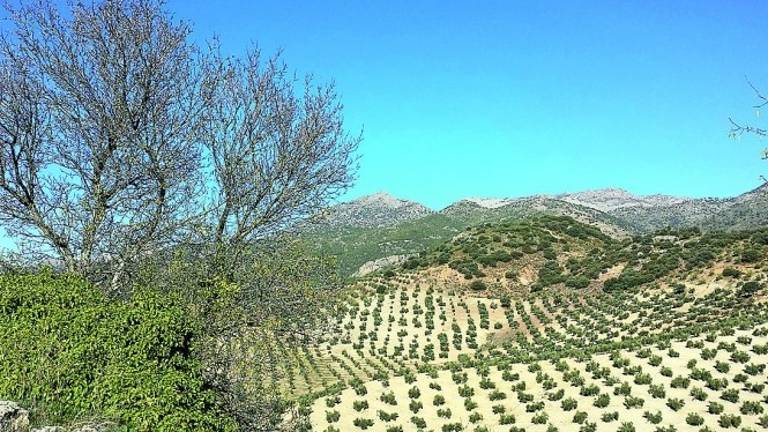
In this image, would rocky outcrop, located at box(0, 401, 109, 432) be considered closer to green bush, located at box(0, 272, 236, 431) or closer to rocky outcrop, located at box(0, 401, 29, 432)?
rocky outcrop, located at box(0, 401, 29, 432)

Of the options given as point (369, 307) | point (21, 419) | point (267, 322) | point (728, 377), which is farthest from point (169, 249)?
point (369, 307)

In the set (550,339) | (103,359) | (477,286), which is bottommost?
(550,339)

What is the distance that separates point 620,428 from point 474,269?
47752mm

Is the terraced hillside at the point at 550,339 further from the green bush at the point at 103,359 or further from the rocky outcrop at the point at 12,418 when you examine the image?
the rocky outcrop at the point at 12,418

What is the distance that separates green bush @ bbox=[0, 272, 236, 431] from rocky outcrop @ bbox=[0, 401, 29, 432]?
536mm

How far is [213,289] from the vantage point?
12.7 m

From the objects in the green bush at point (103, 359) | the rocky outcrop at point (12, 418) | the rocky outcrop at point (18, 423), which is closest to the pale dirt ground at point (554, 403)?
the green bush at point (103, 359)

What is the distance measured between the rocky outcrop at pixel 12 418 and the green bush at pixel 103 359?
54 cm

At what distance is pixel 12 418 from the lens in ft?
23.1

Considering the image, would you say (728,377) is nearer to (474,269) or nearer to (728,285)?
(728,285)

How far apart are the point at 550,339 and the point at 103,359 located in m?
37.7

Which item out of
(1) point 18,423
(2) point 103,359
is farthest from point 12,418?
(2) point 103,359

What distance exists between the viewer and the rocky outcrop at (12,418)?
6.86 meters

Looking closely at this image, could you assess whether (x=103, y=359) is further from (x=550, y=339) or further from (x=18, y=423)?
(x=550, y=339)
